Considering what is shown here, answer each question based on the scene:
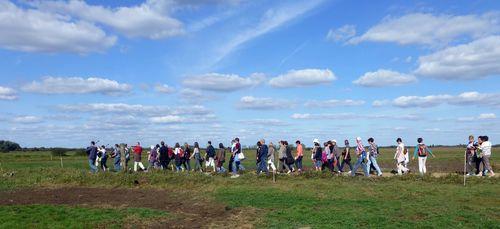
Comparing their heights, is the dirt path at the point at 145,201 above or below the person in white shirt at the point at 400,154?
below

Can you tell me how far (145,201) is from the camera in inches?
801

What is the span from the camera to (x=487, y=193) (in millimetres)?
18719

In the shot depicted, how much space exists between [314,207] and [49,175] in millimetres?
19493

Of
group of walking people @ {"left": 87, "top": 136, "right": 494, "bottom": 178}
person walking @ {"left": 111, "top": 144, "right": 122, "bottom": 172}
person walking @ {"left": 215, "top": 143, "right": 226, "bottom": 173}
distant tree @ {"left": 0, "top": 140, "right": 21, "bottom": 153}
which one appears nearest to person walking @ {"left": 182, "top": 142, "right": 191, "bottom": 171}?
group of walking people @ {"left": 87, "top": 136, "right": 494, "bottom": 178}

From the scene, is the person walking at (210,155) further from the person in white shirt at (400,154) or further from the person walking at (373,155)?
the person in white shirt at (400,154)

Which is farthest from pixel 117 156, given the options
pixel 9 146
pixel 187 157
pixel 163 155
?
pixel 9 146

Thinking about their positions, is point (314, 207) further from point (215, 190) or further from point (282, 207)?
point (215, 190)

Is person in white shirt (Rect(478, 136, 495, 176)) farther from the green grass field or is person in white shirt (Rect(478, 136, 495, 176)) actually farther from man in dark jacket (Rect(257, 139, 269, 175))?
man in dark jacket (Rect(257, 139, 269, 175))

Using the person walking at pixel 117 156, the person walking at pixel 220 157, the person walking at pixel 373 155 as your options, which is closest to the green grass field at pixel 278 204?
the person walking at pixel 373 155

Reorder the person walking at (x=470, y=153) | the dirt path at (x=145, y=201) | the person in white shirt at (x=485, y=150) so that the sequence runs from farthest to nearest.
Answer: the person walking at (x=470, y=153) → the person in white shirt at (x=485, y=150) → the dirt path at (x=145, y=201)

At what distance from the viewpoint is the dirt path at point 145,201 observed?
15.9 metres

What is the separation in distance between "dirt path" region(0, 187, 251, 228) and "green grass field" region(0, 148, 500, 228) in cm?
4

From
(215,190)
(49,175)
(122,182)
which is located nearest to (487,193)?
(215,190)

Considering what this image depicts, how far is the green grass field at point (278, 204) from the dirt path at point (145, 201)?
4cm
